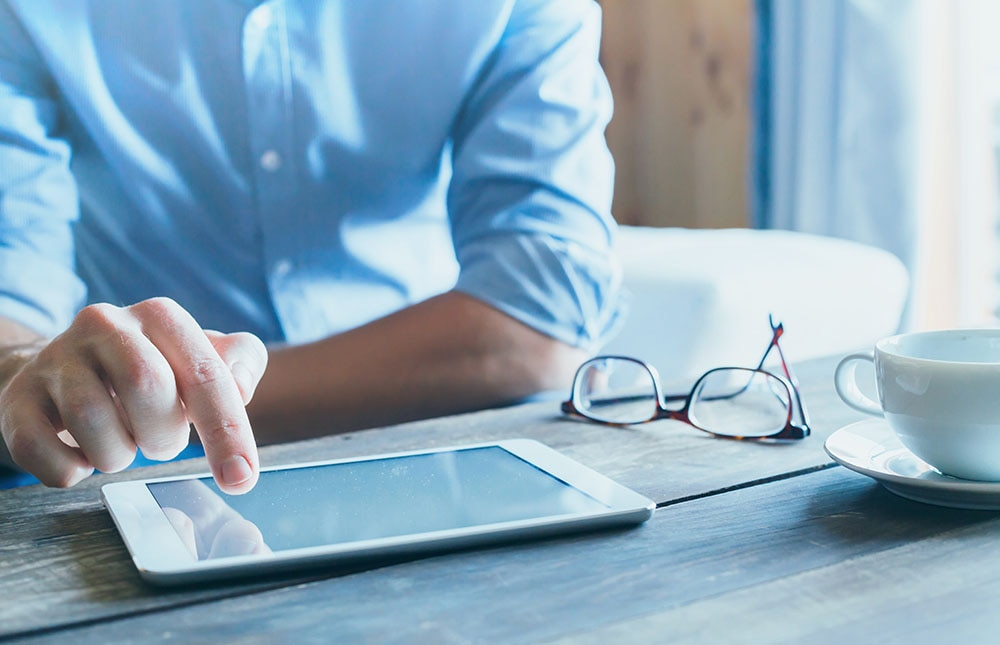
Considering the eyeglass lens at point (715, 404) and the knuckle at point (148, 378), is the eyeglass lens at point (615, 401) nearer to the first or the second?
the eyeglass lens at point (715, 404)

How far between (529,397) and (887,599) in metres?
0.56

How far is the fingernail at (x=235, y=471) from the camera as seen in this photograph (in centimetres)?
49

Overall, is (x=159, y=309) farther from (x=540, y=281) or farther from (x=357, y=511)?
(x=540, y=281)

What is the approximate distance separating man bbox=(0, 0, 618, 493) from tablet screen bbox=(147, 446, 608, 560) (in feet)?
1.17

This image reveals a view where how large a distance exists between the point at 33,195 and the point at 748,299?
0.93m

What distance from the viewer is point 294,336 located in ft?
3.53

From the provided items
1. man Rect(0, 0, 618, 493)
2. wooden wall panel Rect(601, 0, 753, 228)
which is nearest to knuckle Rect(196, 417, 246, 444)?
man Rect(0, 0, 618, 493)

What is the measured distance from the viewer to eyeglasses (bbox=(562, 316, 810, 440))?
26.2 inches

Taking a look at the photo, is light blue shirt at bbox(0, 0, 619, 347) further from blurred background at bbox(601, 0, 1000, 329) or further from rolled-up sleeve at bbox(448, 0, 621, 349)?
blurred background at bbox(601, 0, 1000, 329)

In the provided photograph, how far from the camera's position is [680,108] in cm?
289

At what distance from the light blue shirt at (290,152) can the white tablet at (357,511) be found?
396mm

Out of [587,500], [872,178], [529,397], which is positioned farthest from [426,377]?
[872,178]

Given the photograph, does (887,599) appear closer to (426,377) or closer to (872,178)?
(426,377)

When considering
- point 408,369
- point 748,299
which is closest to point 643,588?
point 408,369
